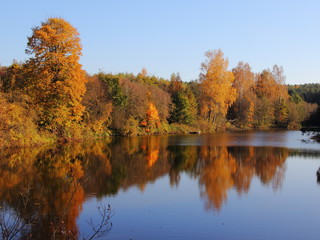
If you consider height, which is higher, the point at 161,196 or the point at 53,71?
the point at 53,71

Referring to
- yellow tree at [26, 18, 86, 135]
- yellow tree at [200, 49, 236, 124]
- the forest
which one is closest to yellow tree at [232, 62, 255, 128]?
the forest

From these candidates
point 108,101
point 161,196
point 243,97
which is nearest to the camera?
point 161,196

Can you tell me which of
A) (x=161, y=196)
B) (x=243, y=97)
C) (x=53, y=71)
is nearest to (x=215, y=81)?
(x=243, y=97)

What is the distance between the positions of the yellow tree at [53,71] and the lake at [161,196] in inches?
319

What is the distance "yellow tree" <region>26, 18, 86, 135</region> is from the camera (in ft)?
95.5

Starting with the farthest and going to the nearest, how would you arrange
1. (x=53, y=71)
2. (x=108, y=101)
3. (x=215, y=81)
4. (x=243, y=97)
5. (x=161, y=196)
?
(x=243, y=97) → (x=215, y=81) → (x=108, y=101) → (x=53, y=71) → (x=161, y=196)

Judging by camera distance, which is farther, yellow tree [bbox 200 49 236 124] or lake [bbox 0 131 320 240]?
yellow tree [bbox 200 49 236 124]

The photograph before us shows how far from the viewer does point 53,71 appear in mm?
29828

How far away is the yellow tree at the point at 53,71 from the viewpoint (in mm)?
29094

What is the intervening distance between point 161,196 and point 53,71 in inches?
822

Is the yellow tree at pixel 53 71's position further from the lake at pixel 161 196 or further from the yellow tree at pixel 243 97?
the yellow tree at pixel 243 97

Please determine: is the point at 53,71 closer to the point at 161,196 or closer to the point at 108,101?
the point at 108,101

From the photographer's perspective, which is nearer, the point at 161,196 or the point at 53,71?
the point at 161,196

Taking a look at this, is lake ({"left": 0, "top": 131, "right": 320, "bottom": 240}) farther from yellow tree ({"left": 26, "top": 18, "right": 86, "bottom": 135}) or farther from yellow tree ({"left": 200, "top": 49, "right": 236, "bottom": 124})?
yellow tree ({"left": 200, "top": 49, "right": 236, "bottom": 124})
